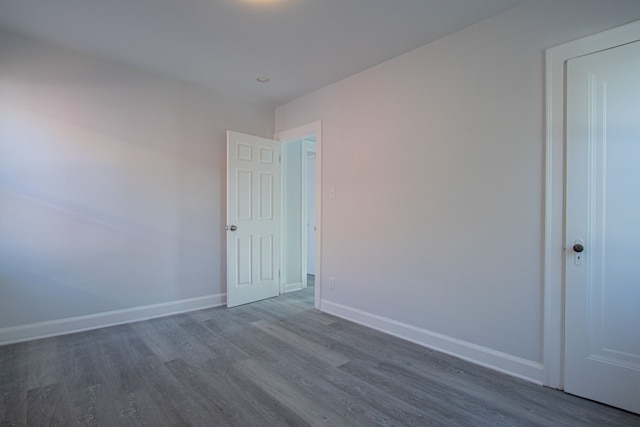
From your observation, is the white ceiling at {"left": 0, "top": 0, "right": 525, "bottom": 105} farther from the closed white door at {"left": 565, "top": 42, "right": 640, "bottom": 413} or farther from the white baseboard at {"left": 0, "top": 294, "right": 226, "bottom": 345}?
the white baseboard at {"left": 0, "top": 294, "right": 226, "bottom": 345}

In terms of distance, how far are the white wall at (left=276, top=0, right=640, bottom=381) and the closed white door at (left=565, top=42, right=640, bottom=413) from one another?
0.18 m

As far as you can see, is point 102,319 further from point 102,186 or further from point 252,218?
point 252,218

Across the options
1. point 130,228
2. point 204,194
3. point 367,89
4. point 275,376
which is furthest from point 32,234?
point 367,89

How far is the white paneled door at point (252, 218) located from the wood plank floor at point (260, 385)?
926mm

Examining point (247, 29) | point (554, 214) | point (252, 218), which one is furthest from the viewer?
point (252, 218)

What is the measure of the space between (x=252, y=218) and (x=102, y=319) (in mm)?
1795

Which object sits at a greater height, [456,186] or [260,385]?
[456,186]

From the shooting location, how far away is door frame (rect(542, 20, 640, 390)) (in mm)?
1951

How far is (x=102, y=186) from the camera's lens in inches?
118

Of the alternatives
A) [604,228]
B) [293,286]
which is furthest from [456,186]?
[293,286]

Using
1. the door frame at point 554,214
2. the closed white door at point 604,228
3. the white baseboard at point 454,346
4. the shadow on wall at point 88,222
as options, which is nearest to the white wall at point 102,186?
the shadow on wall at point 88,222

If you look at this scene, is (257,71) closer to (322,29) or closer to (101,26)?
(322,29)

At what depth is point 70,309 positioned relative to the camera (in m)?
2.85

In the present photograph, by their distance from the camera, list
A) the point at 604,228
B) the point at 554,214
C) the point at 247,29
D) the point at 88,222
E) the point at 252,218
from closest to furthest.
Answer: the point at 604,228 < the point at 554,214 < the point at 247,29 < the point at 88,222 < the point at 252,218
